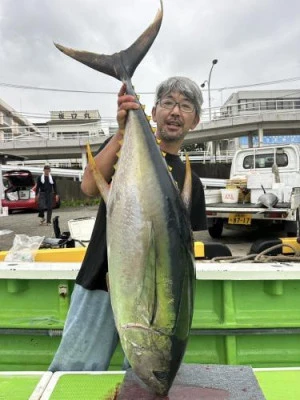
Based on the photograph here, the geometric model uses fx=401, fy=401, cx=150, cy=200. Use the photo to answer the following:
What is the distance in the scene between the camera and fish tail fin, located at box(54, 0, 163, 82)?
1.64m

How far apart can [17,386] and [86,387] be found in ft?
1.05

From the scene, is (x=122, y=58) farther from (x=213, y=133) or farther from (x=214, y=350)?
(x=213, y=133)

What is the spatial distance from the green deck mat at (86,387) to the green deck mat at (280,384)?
0.65 m

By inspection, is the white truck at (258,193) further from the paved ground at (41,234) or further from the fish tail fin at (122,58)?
the fish tail fin at (122,58)

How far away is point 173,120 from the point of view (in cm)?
190

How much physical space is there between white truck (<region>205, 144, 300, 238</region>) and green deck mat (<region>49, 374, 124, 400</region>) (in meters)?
6.26

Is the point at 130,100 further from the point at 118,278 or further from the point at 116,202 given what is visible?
the point at 118,278

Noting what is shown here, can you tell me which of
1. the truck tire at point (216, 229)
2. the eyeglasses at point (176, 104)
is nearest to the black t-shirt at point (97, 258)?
the eyeglasses at point (176, 104)

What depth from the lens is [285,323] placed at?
273cm

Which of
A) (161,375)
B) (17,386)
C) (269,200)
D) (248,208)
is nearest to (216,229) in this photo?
(248,208)

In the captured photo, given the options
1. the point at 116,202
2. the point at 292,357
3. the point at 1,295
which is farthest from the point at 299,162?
the point at 116,202

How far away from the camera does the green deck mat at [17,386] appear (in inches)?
68.6

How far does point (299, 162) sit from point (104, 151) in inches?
363

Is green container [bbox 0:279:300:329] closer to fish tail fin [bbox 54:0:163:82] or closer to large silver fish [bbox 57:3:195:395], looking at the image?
large silver fish [bbox 57:3:195:395]
